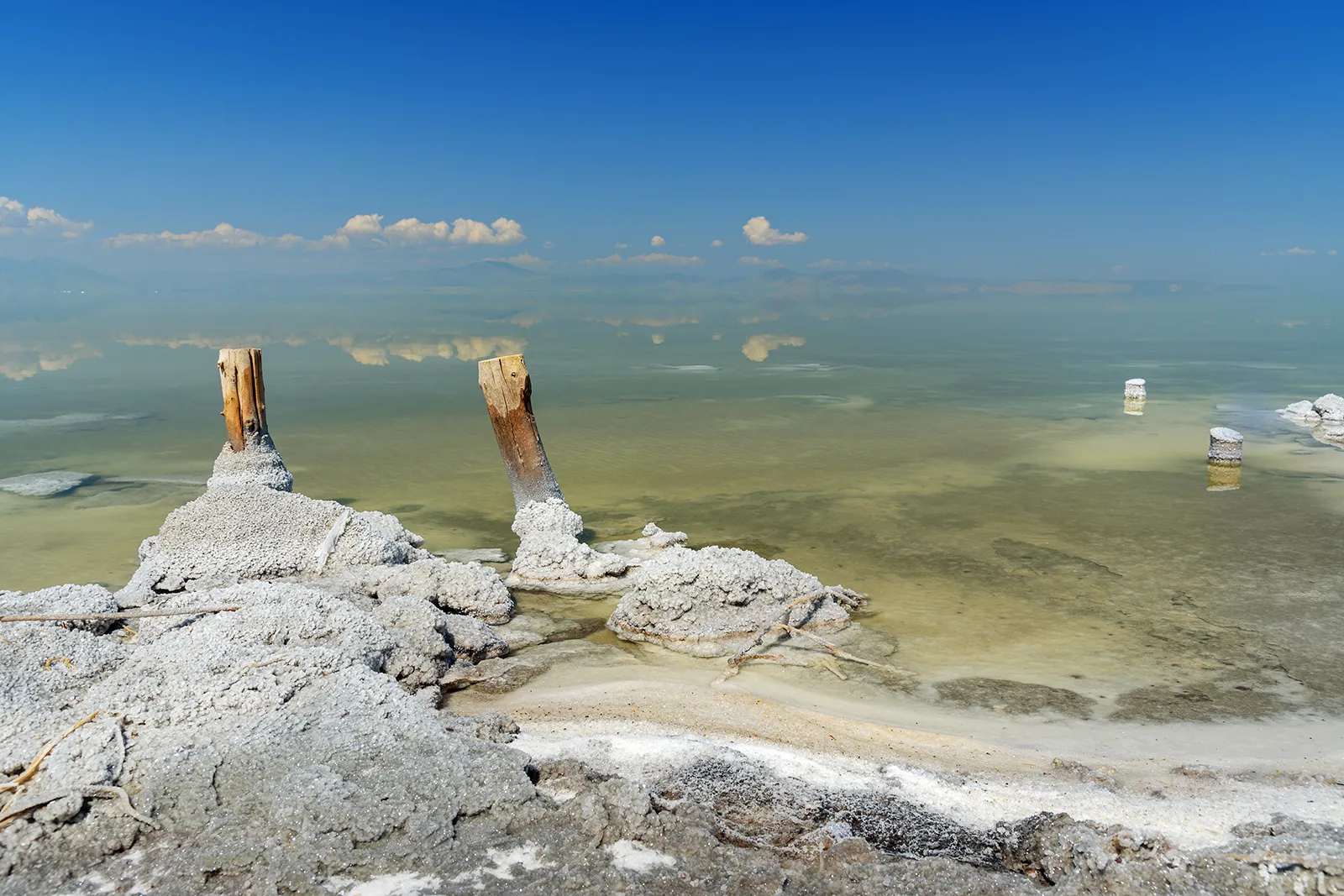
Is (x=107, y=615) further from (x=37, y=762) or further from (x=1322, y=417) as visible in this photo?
(x=1322, y=417)

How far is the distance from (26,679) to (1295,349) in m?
39.6

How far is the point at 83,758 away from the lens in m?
4.68

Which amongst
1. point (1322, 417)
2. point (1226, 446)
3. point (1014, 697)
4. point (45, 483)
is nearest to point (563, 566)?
point (1014, 697)

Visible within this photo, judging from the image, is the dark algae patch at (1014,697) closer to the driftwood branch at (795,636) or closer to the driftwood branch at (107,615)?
the driftwood branch at (795,636)

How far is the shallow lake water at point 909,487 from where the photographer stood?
6.95 metres

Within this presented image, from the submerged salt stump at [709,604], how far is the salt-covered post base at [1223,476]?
733 cm

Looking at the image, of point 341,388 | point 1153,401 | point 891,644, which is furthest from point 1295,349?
point 891,644

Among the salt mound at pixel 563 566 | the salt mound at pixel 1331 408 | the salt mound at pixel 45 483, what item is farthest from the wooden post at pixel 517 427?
the salt mound at pixel 1331 408

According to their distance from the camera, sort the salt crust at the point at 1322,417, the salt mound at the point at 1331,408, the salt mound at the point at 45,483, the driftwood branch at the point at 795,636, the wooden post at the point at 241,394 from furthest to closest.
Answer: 1. the salt mound at the point at 1331,408
2. the salt crust at the point at 1322,417
3. the salt mound at the point at 45,483
4. the wooden post at the point at 241,394
5. the driftwood branch at the point at 795,636

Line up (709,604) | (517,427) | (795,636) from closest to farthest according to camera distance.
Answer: (795,636) → (709,604) → (517,427)

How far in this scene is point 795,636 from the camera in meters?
7.33

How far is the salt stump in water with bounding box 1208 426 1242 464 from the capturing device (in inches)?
520

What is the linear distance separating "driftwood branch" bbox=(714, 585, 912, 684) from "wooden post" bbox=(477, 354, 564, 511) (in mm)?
3213

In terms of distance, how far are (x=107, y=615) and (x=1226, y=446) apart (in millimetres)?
13236
